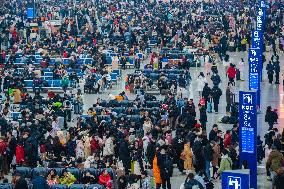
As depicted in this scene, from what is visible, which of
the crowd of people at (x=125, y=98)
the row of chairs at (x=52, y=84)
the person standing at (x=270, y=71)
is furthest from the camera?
the person standing at (x=270, y=71)

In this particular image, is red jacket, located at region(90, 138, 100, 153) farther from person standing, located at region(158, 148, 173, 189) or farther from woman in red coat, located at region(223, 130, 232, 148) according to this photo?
woman in red coat, located at region(223, 130, 232, 148)

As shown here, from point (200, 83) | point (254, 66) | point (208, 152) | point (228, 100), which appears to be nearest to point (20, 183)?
point (208, 152)

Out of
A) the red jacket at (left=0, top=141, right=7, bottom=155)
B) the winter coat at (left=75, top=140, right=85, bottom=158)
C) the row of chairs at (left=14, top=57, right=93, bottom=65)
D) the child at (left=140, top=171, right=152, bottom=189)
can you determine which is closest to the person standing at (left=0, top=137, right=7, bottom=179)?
the red jacket at (left=0, top=141, right=7, bottom=155)

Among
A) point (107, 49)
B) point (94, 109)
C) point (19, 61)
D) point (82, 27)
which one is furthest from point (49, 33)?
point (94, 109)

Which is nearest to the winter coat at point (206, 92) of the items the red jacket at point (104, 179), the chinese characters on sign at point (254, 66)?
the chinese characters on sign at point (254, 66)

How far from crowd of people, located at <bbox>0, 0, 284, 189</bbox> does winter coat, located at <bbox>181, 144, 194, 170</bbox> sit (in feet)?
0.09

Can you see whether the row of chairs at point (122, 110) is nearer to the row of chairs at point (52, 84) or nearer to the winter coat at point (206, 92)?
the winter coat at point (206, 92)

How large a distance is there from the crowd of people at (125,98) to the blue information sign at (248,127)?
0.37m

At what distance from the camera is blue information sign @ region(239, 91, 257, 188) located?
20.6 metres

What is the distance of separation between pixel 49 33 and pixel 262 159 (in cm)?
3088

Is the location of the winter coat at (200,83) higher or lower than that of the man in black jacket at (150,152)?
higher

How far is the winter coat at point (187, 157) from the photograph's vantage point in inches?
917

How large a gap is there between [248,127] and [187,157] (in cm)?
300

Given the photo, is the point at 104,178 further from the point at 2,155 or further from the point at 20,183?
the point at 2,155
